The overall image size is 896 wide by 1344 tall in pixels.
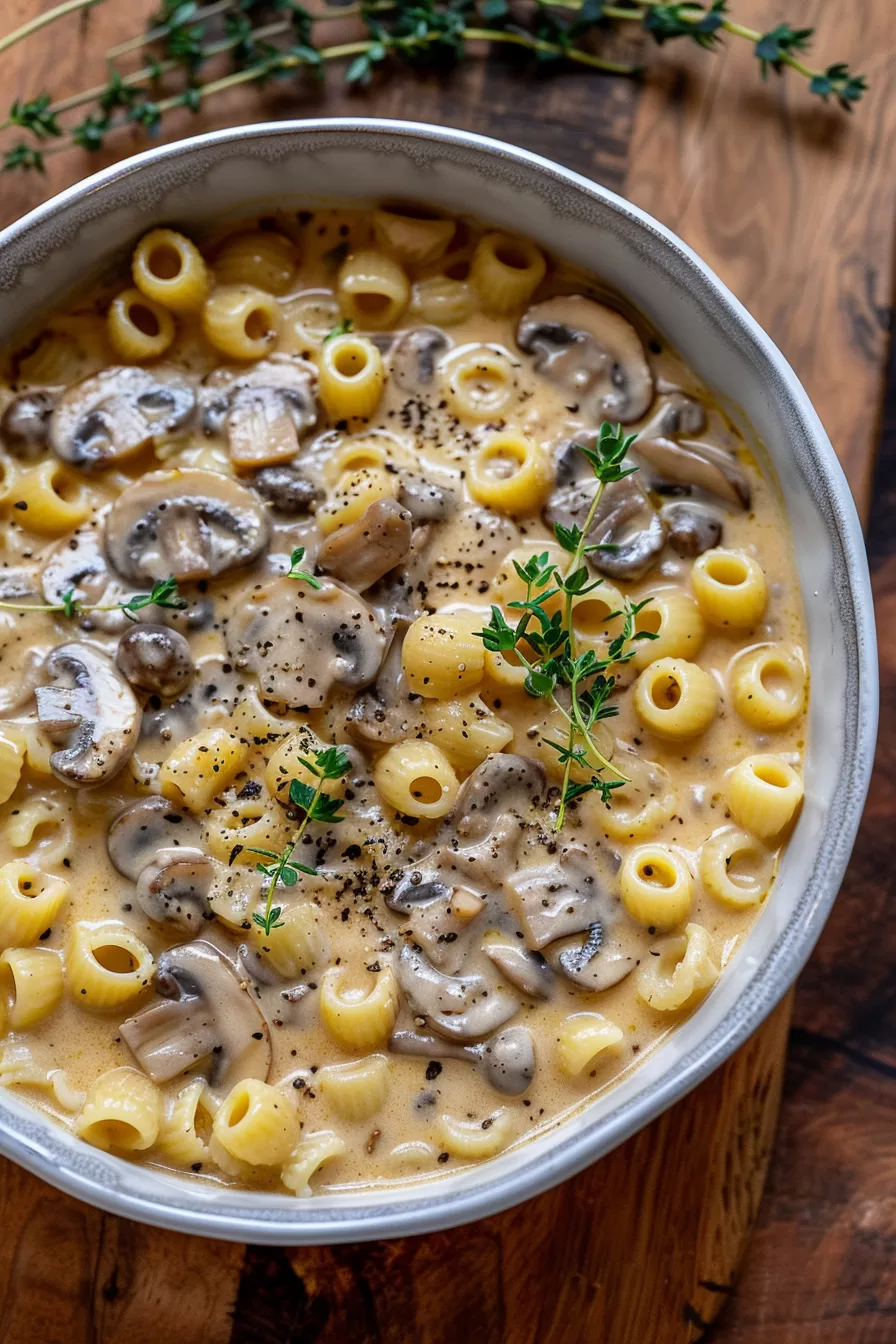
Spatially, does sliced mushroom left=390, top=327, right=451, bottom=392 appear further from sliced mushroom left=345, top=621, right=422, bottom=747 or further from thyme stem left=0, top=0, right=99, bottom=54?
thyme stem left=0, top=0, right=99, bottom=54

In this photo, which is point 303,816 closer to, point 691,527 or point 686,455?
point 691,527

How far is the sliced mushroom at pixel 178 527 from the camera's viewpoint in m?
2.99

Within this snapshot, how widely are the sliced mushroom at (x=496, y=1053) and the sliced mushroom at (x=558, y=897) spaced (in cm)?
20

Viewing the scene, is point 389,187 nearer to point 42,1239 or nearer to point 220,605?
point 220,605

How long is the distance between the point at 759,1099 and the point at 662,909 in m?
0.55

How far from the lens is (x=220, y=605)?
3.02 metres

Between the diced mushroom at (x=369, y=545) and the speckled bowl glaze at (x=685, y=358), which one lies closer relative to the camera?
the speckled bowl glaze at (x=685, y=358)

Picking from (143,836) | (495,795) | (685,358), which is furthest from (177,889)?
(685,358)

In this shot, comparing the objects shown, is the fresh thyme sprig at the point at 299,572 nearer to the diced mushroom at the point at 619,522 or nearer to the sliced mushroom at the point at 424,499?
the sliced mushroom at the point at 424,499

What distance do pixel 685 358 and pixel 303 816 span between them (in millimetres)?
1383

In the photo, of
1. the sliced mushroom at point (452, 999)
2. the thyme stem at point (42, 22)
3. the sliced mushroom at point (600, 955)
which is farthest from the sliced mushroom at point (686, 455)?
the thyme stem at point (42, 22)

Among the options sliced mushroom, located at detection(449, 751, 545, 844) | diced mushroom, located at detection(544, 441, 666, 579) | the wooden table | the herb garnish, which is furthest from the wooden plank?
sliced mushroom, located at detection(449, 751, 545, 844)

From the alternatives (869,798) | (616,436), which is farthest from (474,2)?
(869,798)

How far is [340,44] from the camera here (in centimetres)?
334
